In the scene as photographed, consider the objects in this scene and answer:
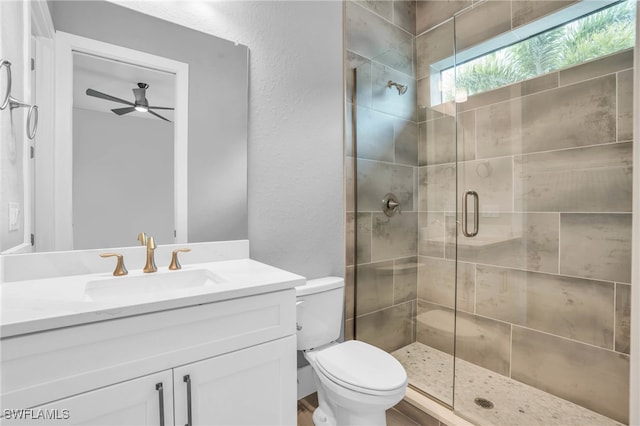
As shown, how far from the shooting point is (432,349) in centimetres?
207

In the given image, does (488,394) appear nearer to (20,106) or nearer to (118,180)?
(118,180)

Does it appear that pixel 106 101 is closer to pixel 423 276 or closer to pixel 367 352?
pixel 367 352

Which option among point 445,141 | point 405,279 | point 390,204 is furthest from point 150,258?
point 445,141

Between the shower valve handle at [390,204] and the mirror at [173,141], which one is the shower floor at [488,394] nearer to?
the shower valve handle at [390,204]

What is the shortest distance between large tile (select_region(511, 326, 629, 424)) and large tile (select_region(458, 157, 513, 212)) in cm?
79

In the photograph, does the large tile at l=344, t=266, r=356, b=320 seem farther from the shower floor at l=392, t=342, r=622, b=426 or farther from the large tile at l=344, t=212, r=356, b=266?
the shower floor at l=392, t=342, r=622, b=426

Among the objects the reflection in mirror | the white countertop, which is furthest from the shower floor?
the reflection in mirror

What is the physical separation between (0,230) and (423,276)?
2108mm

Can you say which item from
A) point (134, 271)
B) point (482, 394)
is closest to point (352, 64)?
point (134, 271)

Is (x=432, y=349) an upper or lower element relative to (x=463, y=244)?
lower

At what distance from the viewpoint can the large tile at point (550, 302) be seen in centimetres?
163

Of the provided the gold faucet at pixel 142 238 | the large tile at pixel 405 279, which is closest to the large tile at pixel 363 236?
the large tile at pixel 405 279

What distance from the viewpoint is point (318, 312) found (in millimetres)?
1580

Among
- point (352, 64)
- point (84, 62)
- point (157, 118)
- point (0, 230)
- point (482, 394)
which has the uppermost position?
point (352, 64)
